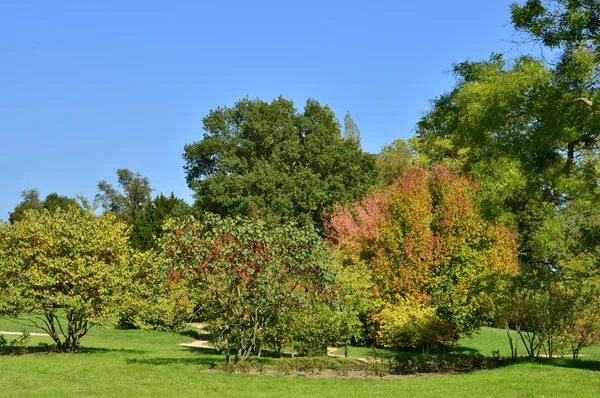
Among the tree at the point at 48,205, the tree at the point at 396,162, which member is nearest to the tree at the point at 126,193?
the tree at the point at 48,205

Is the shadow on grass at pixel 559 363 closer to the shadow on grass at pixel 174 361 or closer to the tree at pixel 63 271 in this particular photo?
the shadow on grass at pixel 174 361

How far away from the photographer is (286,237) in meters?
15.1

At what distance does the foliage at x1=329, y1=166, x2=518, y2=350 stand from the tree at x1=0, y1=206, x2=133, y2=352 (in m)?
10.2

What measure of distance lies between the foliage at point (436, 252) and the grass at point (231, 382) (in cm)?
683

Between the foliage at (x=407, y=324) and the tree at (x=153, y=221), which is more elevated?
the tree at (x=153, y=221)

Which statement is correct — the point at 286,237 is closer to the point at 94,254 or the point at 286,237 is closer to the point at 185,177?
the point at 94,254

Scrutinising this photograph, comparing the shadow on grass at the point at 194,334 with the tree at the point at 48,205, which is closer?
the shadow on grass at the point at 194,334

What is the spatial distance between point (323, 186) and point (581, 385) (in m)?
25.4

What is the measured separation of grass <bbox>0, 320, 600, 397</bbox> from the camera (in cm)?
1088

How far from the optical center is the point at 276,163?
37.6 metres

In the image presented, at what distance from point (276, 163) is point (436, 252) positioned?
15.4 metres

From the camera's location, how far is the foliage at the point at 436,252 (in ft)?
75.6

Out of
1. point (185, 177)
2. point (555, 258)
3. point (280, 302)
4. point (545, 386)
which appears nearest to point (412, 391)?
point (545, 386)

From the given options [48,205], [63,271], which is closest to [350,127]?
[48,205]
